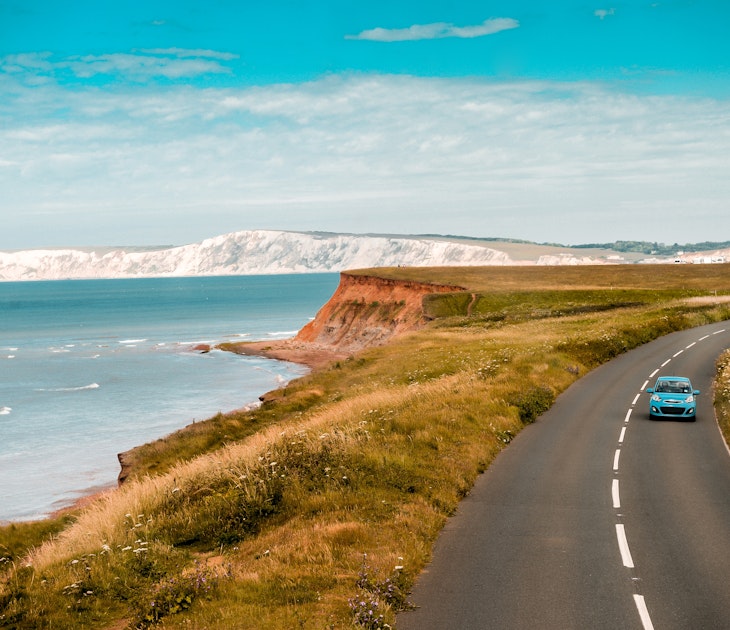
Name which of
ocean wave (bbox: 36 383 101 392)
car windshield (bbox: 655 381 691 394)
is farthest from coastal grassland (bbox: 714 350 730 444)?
ocean wave (bbox: 36 383 101 392)

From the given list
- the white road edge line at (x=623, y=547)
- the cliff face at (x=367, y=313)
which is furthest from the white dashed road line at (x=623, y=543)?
the cliff face at (x=367, y=313)

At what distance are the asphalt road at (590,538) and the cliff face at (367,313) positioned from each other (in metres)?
69.0

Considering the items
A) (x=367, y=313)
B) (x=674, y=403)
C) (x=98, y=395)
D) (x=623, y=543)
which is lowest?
(x=98, y=395)

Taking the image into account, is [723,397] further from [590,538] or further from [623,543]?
[590,538]

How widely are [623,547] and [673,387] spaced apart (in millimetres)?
17233

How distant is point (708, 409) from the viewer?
3189 cm

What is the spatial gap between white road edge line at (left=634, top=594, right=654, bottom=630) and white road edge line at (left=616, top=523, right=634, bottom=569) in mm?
1513

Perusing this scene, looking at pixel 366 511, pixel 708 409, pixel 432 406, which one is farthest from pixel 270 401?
pixel 366 511

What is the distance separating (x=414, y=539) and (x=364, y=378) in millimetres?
34108

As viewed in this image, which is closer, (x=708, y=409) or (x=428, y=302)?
(x=708, y=409)

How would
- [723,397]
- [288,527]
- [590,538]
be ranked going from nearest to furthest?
[288,527], [590,538], [723,397]

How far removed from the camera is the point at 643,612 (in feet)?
37.8

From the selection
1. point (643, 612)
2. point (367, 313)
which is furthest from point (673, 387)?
point (367, 313)

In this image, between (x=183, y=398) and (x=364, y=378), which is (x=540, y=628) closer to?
(x=364, y=378)
